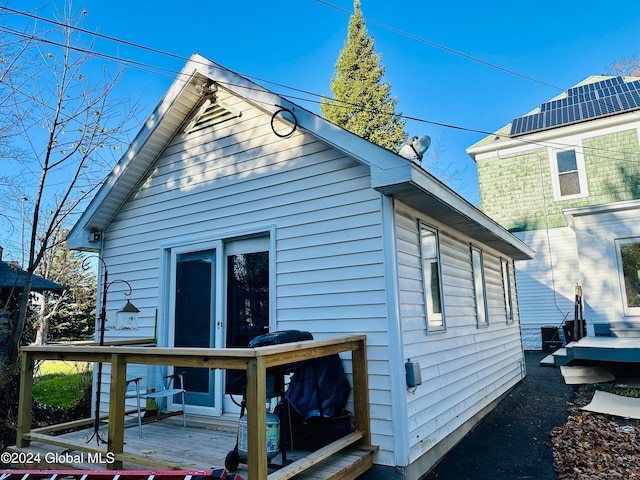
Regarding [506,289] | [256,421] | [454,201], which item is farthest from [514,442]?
[506,289]

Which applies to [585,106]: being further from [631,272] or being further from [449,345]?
[449,345]

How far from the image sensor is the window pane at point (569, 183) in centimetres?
1184

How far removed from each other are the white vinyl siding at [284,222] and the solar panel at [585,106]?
397 inches

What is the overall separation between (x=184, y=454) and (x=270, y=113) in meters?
3.41

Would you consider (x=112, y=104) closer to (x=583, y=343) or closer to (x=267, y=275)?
(x=267, y=275)

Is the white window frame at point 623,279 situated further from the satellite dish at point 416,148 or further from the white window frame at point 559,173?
the satellite dish at point 416,148

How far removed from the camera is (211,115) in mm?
5363

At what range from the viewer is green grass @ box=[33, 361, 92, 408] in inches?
273

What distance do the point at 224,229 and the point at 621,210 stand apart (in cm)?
784

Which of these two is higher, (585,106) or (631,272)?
(585,106)

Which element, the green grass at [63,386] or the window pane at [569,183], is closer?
the green grass at [63,386]

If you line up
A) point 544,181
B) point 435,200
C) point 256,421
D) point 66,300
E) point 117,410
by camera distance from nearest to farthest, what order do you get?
point 256,421 → point 117,410 → point 435,200 → point 544,181 → point 66,300

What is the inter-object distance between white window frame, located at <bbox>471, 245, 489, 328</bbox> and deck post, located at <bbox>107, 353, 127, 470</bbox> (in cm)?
468

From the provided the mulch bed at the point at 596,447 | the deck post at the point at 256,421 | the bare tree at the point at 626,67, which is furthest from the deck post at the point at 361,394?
the bare tree at the point at 626,67
